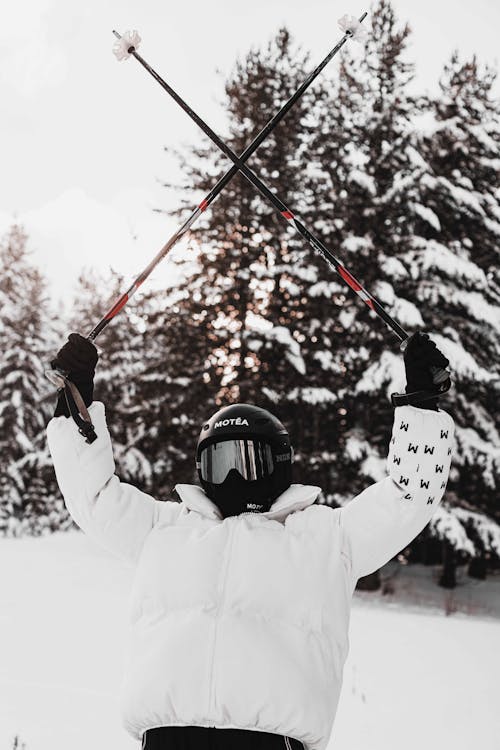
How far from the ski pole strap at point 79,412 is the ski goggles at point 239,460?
0.48 metres

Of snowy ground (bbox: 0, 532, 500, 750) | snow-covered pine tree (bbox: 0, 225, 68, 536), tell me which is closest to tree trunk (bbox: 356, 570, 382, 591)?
snowy ground (bbox: 0, 532, 500, 750)

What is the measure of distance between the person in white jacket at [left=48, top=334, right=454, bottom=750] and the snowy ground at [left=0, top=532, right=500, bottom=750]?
2.81 meters

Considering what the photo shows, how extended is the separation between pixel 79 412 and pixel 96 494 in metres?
0.30

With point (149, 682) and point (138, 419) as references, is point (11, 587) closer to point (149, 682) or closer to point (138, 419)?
point (138, 419)

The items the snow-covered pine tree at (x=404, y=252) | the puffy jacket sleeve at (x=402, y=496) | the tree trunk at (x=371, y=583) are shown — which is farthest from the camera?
the tree trunk at (x=371, y=583)

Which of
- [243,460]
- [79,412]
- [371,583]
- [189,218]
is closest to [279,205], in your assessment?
[189,218]

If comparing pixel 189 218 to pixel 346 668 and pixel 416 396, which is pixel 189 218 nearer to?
pixel 416 396

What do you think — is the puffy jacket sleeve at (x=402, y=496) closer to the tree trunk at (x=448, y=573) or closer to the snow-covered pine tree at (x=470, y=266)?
the snow-covered pine tree at (x=470, y=266)

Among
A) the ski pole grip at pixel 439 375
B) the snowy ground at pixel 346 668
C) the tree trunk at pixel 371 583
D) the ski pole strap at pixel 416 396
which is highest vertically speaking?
the ski pole grip at pixel 439 375

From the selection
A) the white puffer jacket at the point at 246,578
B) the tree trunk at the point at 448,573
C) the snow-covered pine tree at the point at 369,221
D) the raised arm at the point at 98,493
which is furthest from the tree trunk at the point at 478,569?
the raised arm at the point at 98,493

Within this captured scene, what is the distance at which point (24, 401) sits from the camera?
2022 centimetres

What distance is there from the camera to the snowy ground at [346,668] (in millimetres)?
4723

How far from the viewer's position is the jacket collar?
238cm

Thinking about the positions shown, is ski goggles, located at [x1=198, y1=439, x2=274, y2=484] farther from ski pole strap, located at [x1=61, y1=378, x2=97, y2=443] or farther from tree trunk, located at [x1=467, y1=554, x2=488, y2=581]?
tree trunk, located at [x1=467, y1=554, x2=488, y2=581]
